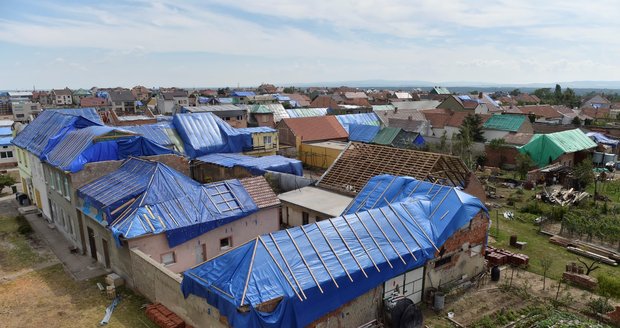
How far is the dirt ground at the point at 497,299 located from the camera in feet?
50.8

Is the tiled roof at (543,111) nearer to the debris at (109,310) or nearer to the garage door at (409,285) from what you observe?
the garage door at (409,285)

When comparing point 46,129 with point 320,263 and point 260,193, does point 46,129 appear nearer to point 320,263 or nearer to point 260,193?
point 260,193

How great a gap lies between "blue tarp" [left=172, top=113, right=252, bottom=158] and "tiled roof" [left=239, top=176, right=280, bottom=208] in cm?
1495

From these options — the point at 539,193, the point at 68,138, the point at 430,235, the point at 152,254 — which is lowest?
the point at 539,193

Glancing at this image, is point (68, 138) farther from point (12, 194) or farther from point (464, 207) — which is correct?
point (464, 207)

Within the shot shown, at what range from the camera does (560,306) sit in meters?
16.3

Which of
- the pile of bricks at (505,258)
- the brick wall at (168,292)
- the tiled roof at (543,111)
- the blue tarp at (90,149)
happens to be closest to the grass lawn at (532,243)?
the pile of bricks at (505,258)

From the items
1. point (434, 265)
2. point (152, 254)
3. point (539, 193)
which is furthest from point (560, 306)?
point (539, 193)

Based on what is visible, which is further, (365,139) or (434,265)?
(365,139)

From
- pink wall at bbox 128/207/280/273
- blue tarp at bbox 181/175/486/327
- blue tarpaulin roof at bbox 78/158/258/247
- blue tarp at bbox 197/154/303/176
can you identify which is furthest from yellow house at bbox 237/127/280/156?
blue tarp at bbox 181/175/486/327

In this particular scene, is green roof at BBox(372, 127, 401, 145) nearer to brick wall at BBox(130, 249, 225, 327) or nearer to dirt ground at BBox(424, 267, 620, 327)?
dirt ground at BBox(424, 267, 620, 327)

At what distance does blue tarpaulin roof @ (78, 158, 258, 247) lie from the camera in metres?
17.5

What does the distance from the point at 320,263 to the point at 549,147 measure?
36946mm

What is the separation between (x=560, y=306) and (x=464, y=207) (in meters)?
5.37
